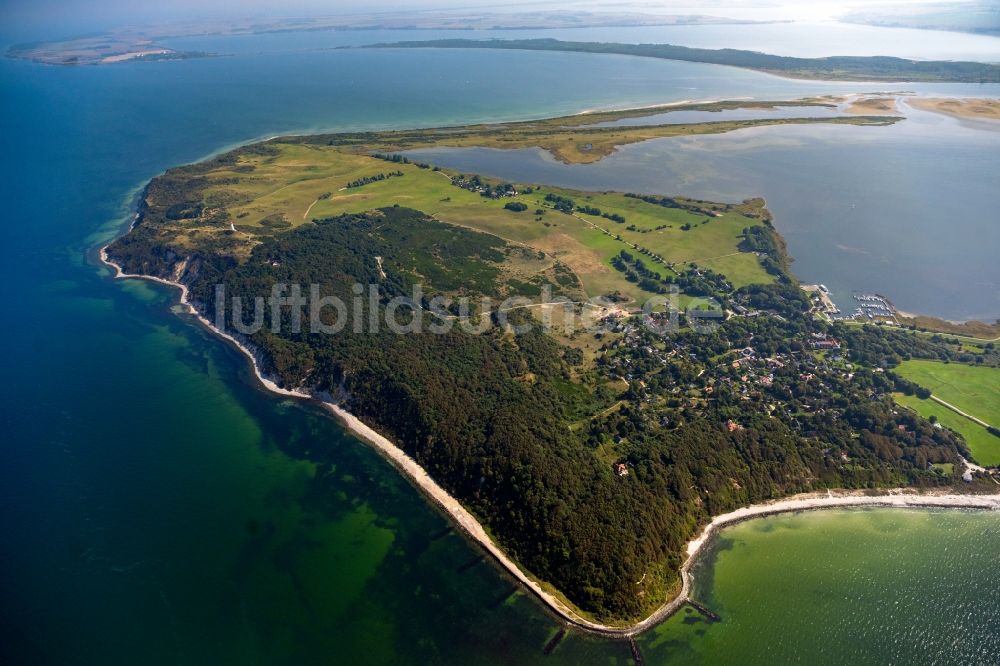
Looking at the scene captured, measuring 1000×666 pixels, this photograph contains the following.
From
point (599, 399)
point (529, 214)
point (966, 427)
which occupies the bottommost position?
point (966, 427)

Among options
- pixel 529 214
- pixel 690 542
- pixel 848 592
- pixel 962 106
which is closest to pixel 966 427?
pixel 848 592

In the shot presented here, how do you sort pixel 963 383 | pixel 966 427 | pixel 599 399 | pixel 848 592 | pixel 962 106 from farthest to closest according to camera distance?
pixel 962 106, pixel 963 383, pixel 599 399, pixel 966 427, pixel 848 592

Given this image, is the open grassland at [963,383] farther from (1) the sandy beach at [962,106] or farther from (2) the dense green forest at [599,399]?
(1) the sandy beach at [962,106]

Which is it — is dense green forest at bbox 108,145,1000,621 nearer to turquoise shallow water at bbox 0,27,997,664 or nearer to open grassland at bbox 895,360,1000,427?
open grassland at bbox 895,360,1000,427

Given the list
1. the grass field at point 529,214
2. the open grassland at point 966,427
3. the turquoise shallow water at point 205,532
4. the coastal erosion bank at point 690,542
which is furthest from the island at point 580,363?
the turquoise shallow water at point 205,532

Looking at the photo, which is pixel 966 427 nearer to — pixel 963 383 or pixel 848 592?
pixel 963 383

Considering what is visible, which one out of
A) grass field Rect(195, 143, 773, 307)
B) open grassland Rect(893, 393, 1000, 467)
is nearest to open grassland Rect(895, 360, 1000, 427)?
open grassland Rect(893, 393, 1000, 467)
